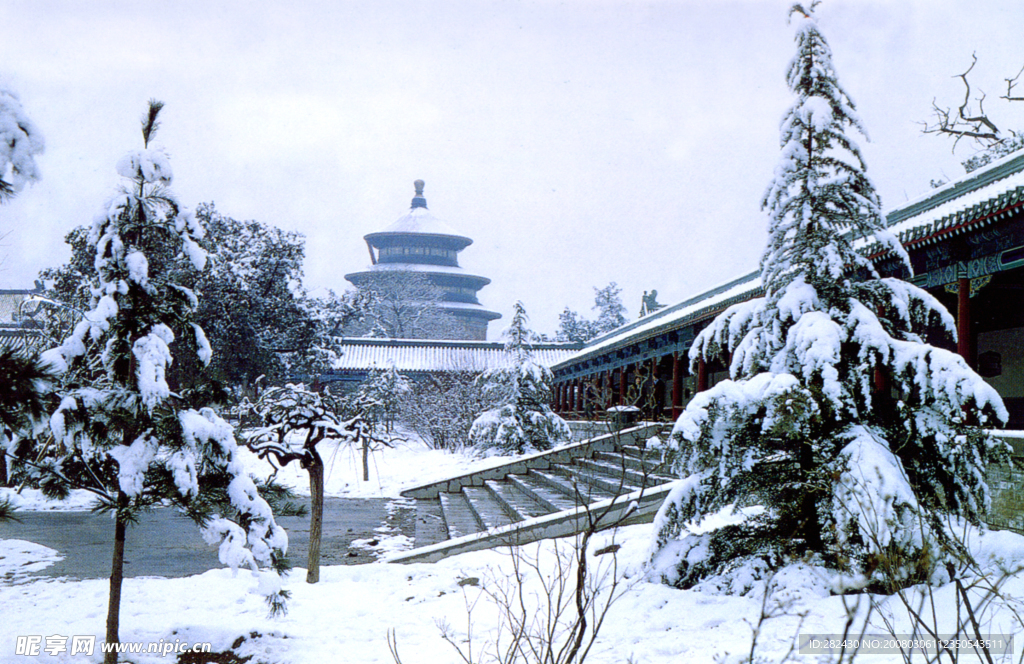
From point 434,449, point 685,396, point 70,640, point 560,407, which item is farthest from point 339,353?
point 70,640

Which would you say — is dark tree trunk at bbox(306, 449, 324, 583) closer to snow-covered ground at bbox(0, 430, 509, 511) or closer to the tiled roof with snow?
the tiled roof with snow

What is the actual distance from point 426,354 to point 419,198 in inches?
1043

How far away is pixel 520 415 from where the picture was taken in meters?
20.1

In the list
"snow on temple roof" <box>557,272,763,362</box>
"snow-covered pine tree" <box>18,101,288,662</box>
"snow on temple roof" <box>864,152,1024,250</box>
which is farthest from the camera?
"snow on temple roof" <box>557,272,763,362</box>

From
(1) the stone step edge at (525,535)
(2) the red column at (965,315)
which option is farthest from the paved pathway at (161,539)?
(2) the red column at (965,315)

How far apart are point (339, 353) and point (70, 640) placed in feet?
75.4

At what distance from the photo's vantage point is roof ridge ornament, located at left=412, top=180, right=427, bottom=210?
6025cm

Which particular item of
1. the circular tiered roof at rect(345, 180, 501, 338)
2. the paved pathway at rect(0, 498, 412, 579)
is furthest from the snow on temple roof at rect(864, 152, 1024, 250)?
the circular tiered roof at rect(345, 180, 501, 338)

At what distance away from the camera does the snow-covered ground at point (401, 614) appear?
16.5 feet

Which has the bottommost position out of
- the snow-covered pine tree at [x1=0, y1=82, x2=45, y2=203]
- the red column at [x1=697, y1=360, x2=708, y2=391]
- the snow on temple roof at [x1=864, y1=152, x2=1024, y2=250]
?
the snow-covered pine tree at [x1=0, y1=82, x2=45, y2=203]

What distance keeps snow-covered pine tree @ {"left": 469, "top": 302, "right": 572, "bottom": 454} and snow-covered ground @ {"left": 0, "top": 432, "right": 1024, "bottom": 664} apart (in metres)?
11.0

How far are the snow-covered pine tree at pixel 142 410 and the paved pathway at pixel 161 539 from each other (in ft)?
7.80

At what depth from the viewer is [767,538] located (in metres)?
5.93

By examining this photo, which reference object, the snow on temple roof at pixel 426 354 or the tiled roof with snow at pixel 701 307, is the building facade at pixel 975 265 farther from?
the snow on temple roof at pixel 426 354
